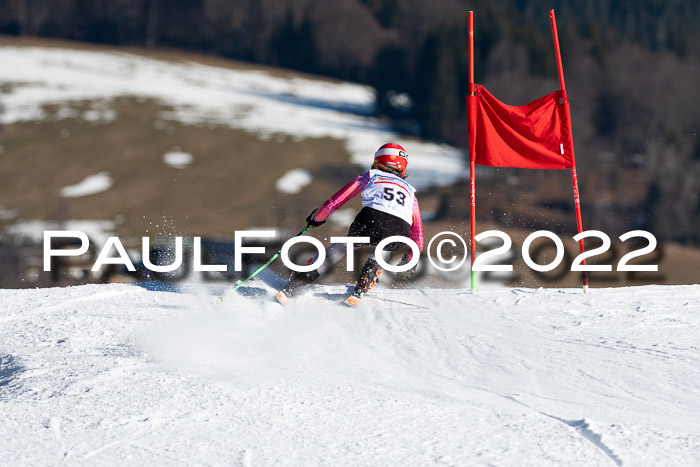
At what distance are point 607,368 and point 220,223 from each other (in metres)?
34.9

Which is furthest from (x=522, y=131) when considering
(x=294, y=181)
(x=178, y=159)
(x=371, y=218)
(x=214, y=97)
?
(x=214, y=97)

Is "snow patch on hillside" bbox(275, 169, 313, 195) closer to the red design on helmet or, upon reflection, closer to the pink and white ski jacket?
the red design on helmet

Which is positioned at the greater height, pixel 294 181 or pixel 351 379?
pixel 294 181

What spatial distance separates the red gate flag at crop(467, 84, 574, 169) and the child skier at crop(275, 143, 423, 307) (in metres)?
1.24

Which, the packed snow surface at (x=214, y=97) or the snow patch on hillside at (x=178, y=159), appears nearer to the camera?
the snow patch on hillside at (x=178, y=159)

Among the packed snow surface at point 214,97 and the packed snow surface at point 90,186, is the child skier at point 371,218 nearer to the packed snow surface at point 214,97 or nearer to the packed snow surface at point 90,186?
the packed snow surface at point 90,186

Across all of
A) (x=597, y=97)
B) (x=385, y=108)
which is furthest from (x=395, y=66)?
(x=597, y=97)

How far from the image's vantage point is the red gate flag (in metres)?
8.51

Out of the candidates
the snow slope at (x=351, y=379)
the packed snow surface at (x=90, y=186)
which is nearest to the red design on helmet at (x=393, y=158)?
the snow slope at (x=351, y=379)

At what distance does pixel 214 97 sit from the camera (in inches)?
2702

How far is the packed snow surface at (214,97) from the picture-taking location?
57312 mm

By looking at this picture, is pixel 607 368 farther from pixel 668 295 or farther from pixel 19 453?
pixel 19 453

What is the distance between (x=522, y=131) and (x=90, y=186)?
1597 inches

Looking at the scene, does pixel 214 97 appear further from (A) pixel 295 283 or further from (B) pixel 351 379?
(B) pixel 351 379
